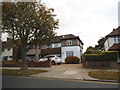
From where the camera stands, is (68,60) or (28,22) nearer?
(28,22)

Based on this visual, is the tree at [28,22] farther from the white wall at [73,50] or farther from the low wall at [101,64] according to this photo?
the white wall at [73,50]

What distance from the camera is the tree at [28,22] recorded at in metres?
11.7

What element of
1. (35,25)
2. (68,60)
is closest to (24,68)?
(35,25)

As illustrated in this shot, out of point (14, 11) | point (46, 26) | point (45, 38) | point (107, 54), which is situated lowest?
point (107, 54)

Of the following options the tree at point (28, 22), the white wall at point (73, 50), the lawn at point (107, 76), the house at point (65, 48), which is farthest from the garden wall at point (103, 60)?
the house at point (65, 48)

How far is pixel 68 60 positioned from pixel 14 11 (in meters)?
16.4

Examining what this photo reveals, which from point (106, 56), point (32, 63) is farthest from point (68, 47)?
point (106, 56)

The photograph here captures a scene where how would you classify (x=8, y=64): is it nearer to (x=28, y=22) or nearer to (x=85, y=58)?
(x=28, y=22)

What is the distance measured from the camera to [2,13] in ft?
40.2

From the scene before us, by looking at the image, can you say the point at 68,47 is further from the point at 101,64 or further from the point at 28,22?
the point at 28,22

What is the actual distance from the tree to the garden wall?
237 inches

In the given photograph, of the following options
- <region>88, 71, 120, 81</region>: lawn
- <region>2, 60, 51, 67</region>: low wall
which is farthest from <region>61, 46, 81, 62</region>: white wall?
<region>88, 71, 120, 81</region>: lawn

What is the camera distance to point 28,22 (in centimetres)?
1205

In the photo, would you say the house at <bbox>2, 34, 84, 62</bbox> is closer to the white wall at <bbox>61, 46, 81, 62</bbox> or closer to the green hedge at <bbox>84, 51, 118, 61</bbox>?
the white wall at <bbox>61, 46, 81, 62</bbox>
